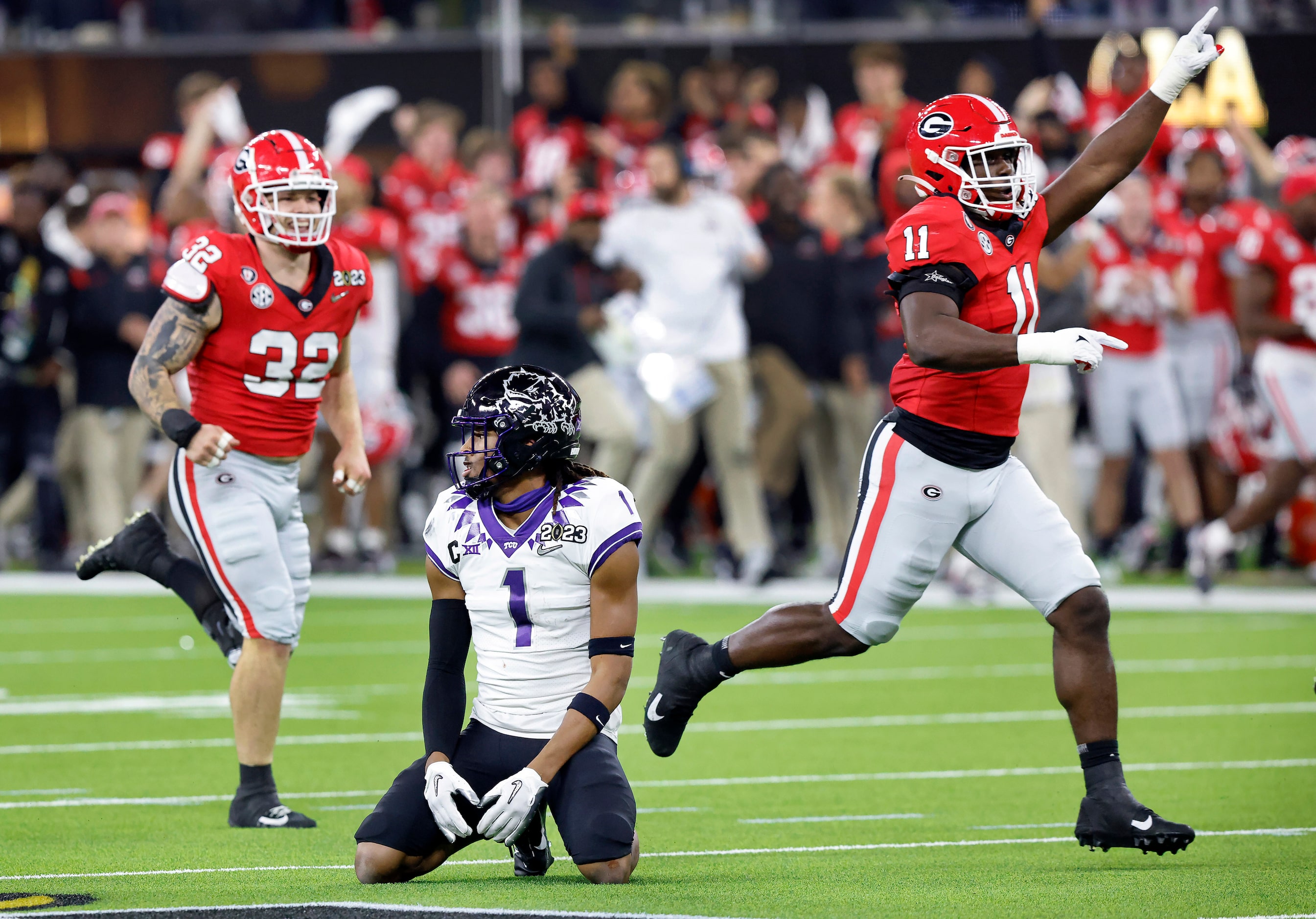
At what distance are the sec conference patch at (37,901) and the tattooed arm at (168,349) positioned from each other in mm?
1723

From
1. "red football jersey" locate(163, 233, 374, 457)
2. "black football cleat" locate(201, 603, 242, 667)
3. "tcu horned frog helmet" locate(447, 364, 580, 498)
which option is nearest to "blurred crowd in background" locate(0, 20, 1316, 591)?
"red football jersey" locate(163, 233, 374, 457)

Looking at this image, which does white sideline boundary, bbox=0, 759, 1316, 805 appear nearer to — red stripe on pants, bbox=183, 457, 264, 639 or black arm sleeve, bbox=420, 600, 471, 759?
red stripe on pants, bbox=183, 457, 264, 639

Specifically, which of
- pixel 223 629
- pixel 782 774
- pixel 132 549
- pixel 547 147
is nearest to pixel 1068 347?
pixel 782 774

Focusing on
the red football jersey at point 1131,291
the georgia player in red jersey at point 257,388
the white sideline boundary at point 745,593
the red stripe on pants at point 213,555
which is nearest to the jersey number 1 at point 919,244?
the georgia player in red jersey at point 257,388

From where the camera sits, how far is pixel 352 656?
10117 millimetres

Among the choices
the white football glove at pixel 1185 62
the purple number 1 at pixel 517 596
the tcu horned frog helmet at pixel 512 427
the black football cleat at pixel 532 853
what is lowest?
the black football cleat at pixel 532 853

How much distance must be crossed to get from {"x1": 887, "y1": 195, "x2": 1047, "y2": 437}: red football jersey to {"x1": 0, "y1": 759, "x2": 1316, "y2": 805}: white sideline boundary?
5.01 feet

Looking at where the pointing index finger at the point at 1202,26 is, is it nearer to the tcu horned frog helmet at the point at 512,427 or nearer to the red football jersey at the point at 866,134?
the tcu horned frog helmet at the point at 512,427

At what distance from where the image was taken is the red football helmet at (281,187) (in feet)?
20.5

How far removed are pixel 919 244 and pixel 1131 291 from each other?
7643mm

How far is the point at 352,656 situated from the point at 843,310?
15.0ft

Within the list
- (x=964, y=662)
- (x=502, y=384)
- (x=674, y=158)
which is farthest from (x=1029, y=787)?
(x=674, y=158)

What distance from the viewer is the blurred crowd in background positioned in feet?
41.8

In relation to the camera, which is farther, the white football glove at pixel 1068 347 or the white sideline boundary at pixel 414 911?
the white football glove at pixel 1068 347
